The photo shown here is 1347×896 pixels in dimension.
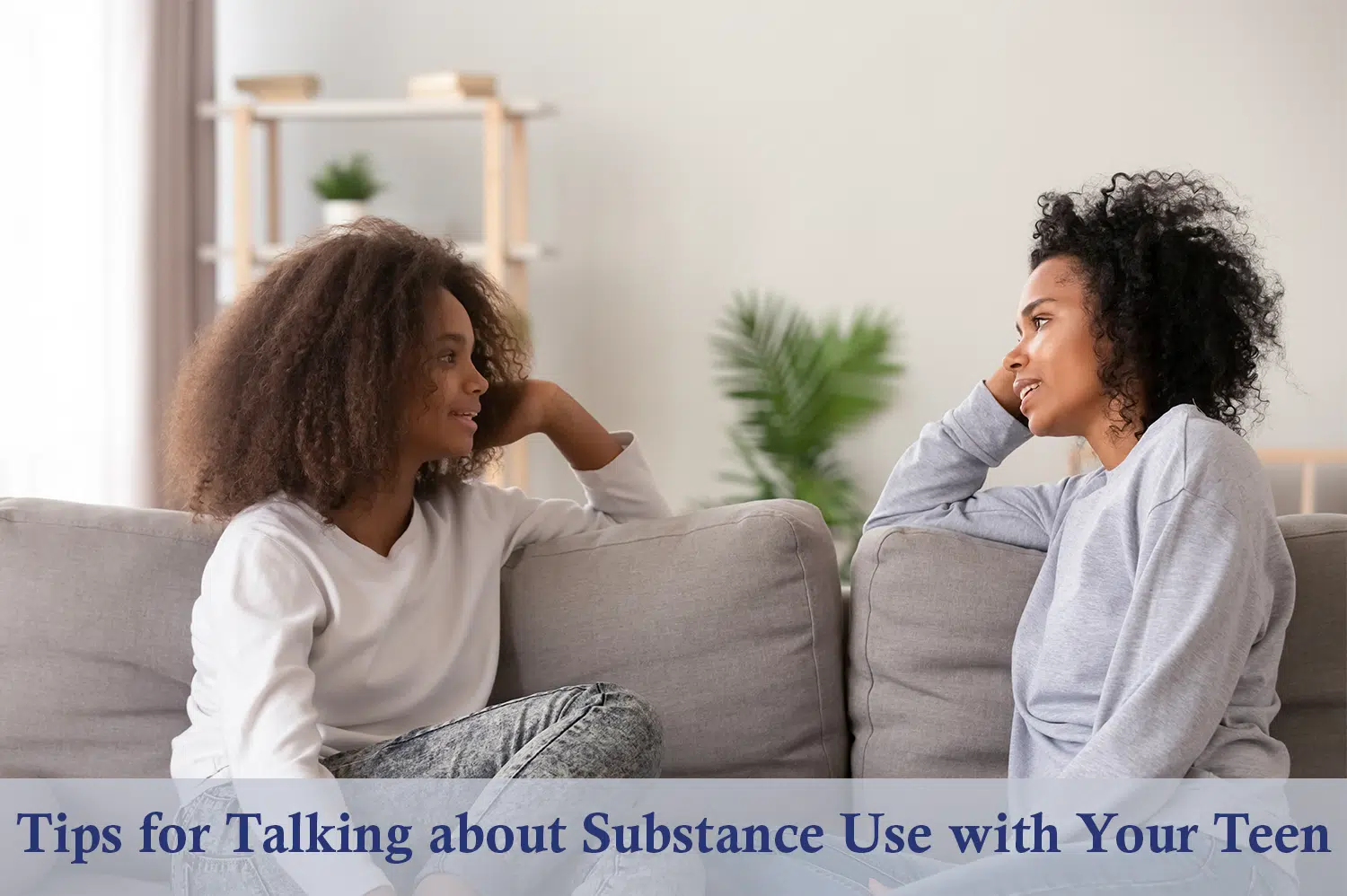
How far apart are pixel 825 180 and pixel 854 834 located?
9.20ft

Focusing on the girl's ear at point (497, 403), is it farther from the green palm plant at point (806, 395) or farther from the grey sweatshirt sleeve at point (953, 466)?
the green palm plant at point (806, 395)

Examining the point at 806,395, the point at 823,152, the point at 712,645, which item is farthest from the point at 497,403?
the point at 823,152

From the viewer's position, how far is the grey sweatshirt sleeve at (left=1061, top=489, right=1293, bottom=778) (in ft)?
3.71

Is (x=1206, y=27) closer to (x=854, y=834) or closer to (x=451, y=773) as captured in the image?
(x=854, y=834)

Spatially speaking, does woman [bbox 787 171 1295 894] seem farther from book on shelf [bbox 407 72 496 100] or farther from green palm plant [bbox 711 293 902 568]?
book on shelf [bbox 407 72 496 100]

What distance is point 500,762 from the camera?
1237mm

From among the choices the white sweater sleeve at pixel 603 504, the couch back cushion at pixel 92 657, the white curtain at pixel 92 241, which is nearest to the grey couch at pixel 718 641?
the couch back cushion at pixel 92 657

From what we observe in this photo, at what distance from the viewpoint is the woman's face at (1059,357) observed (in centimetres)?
139

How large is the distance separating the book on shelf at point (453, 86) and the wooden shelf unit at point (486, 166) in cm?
3

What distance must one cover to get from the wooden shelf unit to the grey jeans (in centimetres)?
233

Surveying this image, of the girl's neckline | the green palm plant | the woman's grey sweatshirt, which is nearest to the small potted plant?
the green palm plant

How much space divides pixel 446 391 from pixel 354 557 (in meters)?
0.21

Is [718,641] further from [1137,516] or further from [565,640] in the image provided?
[1137,516]

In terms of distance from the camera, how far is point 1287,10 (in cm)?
379
